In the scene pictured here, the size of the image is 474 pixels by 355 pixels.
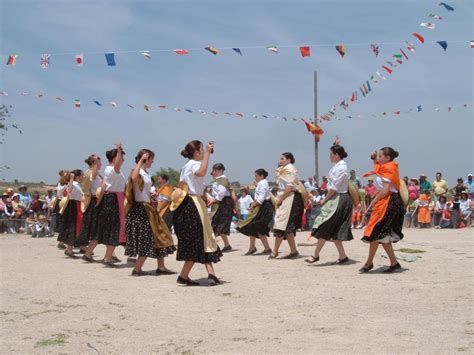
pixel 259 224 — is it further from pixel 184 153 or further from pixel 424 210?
pixel 424 210

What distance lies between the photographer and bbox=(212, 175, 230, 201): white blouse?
11727 mm

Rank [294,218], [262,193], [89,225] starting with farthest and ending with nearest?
[262,193] → [89,225] → [294,218]

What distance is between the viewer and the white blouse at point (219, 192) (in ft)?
38.5

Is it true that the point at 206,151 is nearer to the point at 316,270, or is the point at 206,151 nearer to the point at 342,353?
the point at 316,270

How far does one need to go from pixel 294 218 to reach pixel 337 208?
120 cm

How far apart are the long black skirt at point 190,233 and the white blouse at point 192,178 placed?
126mm

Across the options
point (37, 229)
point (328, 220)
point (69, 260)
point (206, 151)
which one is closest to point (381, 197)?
point (328, 220)

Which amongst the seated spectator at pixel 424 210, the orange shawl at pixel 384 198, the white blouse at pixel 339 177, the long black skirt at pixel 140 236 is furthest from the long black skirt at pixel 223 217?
the seated spectator at pixel 424 210

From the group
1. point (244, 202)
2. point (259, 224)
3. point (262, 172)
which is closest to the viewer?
point (259, 224)

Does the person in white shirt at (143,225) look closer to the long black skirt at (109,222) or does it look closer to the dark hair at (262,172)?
the long black skirt at (109,222)

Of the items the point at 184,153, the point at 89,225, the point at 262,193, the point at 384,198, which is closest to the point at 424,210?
the point at 262,193

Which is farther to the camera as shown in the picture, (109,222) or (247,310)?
(109,222)

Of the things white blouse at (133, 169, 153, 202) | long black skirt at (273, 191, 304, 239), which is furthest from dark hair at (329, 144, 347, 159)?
white blouse at (133, 169, 153, 202)

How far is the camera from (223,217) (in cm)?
1174
